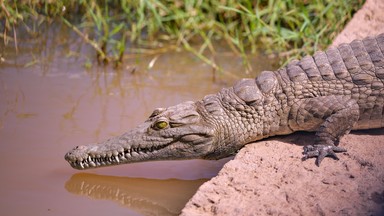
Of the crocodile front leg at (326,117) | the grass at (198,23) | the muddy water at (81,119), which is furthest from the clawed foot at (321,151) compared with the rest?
the grass at (198,23)

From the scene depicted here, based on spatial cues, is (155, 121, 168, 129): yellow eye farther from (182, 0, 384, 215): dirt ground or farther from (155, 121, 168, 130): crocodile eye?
(182, 0, 384, 215): dirt ground

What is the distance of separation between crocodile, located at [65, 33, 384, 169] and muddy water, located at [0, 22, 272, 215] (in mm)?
232

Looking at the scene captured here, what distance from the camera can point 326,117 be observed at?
13.7ft

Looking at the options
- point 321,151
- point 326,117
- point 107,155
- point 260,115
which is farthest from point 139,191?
point 326,117

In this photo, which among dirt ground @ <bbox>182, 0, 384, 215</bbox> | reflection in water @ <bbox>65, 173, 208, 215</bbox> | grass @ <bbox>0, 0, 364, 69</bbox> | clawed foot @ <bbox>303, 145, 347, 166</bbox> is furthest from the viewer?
grass @ <bbox>0, 0, 364, 69</bbox>

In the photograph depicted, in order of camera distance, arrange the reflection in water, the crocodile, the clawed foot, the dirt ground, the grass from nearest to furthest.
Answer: the dirt ground, the clawed foot, the reflection in water, the crocodile, the grass

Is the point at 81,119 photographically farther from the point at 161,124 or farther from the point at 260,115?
the point at 260,115

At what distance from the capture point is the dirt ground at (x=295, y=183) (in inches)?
129

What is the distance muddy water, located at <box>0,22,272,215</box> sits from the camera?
4.06 metres

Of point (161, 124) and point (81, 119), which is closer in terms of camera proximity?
point (161, 124)

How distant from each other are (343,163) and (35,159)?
8.56ft

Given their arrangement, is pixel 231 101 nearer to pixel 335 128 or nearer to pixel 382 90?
pixel 335 128

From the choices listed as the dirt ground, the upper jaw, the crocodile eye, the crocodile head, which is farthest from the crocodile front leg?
the upper jaw

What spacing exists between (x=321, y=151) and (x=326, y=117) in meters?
0.43
